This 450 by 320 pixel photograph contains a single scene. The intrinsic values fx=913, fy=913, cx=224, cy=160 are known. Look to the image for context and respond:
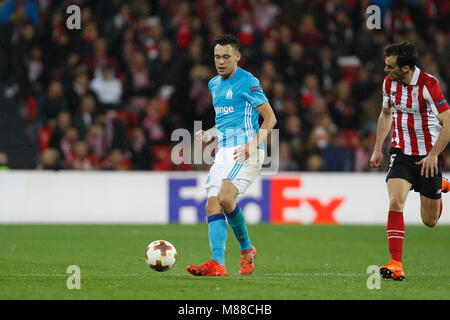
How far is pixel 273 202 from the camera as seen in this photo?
1555 cm

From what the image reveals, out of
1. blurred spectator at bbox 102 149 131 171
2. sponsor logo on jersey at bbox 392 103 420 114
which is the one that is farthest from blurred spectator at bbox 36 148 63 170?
sponsor logo on jersey at bbox 392 103 420 114

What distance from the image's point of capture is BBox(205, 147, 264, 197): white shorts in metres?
7.84

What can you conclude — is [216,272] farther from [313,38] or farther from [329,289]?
[313,38]

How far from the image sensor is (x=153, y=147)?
52.6ft

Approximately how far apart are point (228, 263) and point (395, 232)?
202 centimetres

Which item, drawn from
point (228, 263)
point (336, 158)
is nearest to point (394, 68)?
point (228, 263)

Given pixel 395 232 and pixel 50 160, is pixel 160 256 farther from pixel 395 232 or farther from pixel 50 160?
pixel 50 160

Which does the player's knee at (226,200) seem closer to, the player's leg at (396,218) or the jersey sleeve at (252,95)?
the jersey sleeve at (252,95)

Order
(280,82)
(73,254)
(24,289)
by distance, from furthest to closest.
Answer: (280,82) < (73,254) < (24,289)

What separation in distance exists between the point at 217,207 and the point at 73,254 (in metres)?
2.80

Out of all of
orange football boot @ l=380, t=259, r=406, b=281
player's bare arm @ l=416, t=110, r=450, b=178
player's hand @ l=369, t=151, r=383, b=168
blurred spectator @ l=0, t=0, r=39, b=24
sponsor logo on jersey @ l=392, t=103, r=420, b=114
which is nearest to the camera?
orange football boot @ l=380, t=259, r=406, b=281

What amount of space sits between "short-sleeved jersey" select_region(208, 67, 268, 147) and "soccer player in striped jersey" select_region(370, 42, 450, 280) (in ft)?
3.83

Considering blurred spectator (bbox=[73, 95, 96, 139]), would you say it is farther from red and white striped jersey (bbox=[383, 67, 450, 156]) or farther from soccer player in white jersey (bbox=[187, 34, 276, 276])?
red and white striped jersey (bbox=[383, 67, 450, 156])

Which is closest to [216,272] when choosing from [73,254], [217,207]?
[217,207]
